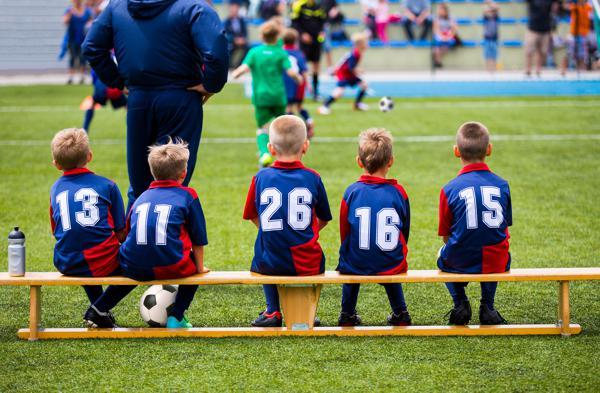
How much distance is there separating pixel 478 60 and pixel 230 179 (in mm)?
18515

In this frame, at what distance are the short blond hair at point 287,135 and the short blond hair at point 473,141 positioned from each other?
915 mm

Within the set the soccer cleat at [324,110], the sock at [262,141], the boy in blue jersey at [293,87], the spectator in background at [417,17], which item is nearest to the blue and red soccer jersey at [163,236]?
the sock at [262,141]

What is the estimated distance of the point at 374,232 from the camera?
207 inches

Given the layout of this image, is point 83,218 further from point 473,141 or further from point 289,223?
point 473,141

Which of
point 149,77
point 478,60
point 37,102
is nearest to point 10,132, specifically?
A: point 37,102

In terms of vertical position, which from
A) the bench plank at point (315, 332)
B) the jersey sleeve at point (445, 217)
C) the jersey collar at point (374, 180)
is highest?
the jersey collar at point (374, 180)

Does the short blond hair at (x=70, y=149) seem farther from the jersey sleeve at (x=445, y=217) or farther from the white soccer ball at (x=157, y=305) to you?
the jersey sleeve at (x=445, y=217)

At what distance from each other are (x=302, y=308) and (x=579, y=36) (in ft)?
70.6

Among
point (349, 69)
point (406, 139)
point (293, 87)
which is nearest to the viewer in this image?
point (406, 139)

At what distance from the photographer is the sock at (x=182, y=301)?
→ 17.6 feet

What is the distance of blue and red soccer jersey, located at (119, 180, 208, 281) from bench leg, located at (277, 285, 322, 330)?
0.56 meters

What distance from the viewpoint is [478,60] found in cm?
2789

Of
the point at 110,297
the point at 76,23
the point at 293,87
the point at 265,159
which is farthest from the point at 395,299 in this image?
the point at 76,23

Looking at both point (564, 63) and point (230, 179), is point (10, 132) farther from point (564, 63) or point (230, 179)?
point (564, 63)
